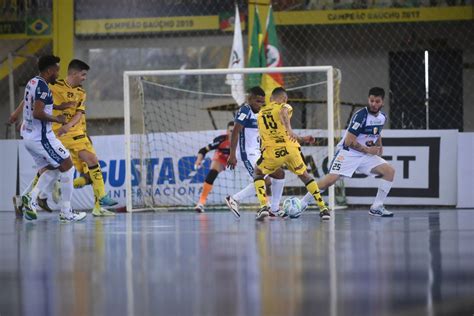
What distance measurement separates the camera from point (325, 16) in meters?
27.8

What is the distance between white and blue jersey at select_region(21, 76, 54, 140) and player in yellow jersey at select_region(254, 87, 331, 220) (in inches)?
110

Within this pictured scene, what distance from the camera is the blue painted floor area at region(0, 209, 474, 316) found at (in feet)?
17.8

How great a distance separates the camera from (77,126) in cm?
1574

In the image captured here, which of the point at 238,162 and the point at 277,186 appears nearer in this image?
the point at 277,186

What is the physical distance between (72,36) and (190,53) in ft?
10.7

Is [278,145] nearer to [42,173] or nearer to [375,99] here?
[375,99]

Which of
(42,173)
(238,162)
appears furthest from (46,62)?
(238,162)

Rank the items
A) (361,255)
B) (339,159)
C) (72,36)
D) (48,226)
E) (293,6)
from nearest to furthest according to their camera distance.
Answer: (361,255), (48,226), (339,159), (293,6), (72,36)

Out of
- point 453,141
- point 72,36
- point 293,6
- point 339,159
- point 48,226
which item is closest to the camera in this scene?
point 48,226

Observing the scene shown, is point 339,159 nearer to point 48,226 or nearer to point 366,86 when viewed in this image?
point 48,226

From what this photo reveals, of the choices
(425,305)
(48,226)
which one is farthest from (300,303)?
(48,226)

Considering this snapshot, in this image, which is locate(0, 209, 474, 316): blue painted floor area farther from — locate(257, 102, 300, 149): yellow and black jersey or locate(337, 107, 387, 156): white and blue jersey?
locate(337, 107, 387, 156): white and blue jersey

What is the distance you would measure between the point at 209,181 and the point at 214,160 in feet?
1.32

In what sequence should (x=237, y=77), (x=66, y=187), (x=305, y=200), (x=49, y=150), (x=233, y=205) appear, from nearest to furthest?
(x=49, y=150), (x=66, y=187), (x=305, y=200), (x=233, y=205), (x=237, y=77)
